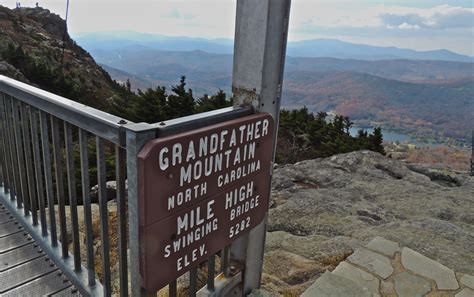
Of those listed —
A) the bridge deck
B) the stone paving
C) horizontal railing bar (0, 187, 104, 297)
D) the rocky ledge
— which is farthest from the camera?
the rocky ledge

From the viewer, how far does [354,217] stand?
12.8 ft

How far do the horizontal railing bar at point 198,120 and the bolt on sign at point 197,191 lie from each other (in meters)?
0.05

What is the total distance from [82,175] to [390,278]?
2.18 metres

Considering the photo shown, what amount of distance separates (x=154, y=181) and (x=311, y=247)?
2253 millimetres

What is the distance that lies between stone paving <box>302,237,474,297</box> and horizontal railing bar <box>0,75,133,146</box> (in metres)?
1.69

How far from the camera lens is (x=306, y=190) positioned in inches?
189

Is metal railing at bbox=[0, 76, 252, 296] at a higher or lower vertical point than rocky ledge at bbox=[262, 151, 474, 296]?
higher

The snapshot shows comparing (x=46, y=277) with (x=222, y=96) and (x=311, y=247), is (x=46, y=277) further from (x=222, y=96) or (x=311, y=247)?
(x=222, y=96)

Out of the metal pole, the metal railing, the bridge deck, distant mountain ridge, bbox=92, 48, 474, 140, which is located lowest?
distant mountain ridge, bbox=92, 48, 474, 140

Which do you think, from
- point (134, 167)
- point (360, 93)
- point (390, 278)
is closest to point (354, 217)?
point (390, 278)

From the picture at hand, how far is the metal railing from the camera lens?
137 cm

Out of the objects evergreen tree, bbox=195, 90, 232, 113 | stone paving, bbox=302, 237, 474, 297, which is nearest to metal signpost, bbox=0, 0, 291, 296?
stone paving, bbox=302, 237, 474, 297

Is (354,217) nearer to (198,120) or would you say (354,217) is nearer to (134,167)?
(198,120)

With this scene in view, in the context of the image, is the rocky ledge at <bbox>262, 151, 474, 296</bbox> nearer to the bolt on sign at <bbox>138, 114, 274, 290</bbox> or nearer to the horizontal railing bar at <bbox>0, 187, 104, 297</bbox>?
the bolt on sign at <bbox>138, 114, 274, 290</bbox>
